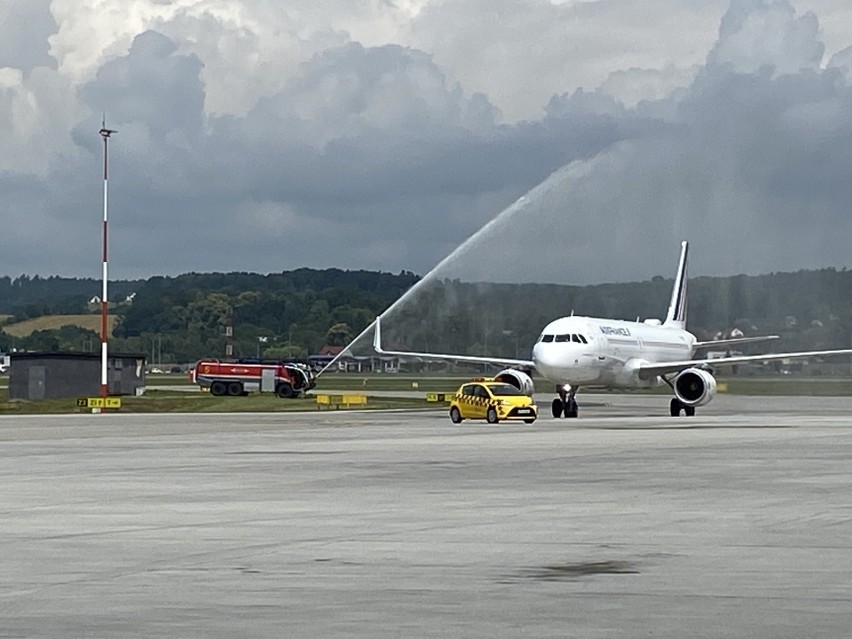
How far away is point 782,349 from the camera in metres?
102

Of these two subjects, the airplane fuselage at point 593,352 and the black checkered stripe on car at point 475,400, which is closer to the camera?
the black checkered stripe on car at point 475,400

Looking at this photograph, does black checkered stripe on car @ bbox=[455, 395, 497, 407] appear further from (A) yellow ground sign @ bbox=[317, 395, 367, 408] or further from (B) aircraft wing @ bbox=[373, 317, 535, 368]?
(A) yellow ground sign @ bbox=[317, 395, 367, 408]

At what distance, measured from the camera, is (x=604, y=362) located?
78.9 meters

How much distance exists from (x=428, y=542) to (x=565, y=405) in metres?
56.2

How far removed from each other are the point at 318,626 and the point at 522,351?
78.5 m

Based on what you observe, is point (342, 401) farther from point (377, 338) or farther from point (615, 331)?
point (615, 331)

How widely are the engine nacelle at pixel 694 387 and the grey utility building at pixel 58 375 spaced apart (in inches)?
2047

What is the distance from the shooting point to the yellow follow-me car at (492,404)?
6975 centimetres

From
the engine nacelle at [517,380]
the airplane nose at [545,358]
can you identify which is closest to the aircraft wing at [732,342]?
the engine nacelle at [517,380]

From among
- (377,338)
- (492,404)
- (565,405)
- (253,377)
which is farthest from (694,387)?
(253,377)

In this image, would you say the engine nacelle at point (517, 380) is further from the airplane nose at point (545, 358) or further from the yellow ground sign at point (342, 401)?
the yellow ground sign at point (342, 401)

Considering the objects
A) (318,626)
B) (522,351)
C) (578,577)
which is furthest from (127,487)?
(522,351)

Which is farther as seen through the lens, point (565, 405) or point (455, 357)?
point (455, 357)

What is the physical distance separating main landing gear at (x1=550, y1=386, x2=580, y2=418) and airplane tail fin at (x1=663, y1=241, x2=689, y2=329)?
77.7ft
